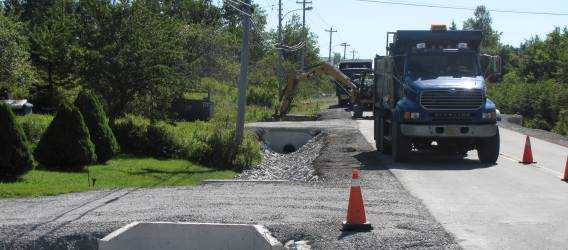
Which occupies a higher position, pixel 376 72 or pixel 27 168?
pixel 376 72

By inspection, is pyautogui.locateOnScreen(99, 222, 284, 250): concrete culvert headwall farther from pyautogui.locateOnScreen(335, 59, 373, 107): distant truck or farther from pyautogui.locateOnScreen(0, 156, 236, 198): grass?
pyautogui.locateOnScreen(335, 59, 373, 107): distant truck

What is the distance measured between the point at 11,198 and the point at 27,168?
300cm

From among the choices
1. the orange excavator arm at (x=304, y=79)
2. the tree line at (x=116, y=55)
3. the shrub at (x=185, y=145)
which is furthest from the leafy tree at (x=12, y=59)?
the orange excavator arm at (x=304, y=79)

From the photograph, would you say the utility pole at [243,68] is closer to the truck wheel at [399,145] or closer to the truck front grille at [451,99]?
the truck wheel at [399,145]

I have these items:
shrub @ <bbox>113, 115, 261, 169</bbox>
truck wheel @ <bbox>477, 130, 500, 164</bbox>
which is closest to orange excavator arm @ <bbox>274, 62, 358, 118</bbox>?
shrub @ <bbox>113, 115, 261, 169</bbox>

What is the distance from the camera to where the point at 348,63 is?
55.9 m

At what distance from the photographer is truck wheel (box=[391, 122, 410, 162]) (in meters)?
18.5

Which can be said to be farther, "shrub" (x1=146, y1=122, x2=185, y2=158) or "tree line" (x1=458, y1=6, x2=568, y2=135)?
"tree line" (x1=458, y1=6, x2=568, y2=135)

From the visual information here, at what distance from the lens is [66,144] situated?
774 inches

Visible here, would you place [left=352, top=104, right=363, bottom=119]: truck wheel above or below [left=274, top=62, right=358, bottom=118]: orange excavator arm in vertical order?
below

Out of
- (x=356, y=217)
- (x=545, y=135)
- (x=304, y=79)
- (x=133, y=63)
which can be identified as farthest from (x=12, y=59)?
(x=356, y=217)

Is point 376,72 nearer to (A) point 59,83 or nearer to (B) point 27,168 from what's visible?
(B) point 27,168

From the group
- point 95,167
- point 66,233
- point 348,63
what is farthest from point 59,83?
point 348,63

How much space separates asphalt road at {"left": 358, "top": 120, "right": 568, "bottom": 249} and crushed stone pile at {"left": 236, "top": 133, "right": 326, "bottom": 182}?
2084mm
